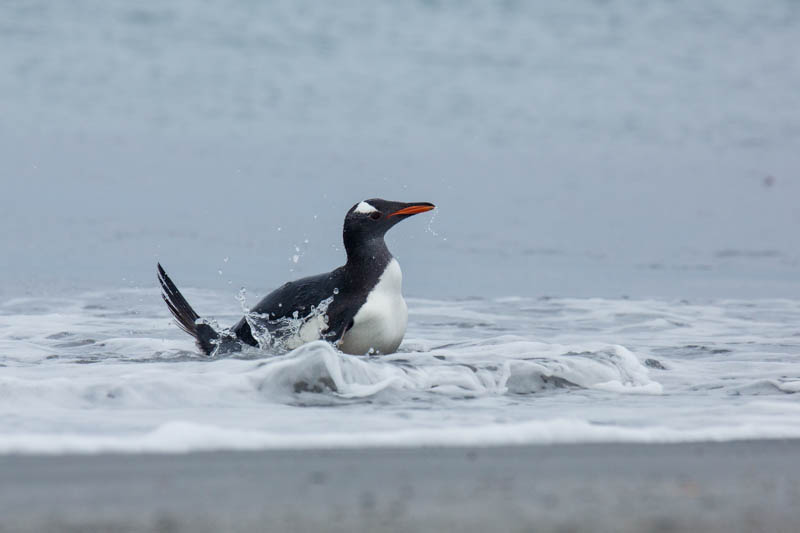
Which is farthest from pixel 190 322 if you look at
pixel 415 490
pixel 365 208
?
pixel 415 490

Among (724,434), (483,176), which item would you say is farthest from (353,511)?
(483,176)

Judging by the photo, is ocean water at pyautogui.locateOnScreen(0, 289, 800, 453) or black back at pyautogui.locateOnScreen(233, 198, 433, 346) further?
black back at pyautogui.locateOnScreen(233, 198, 433, 346)

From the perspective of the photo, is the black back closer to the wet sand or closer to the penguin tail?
the penguin tail

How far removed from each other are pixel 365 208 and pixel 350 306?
737mm

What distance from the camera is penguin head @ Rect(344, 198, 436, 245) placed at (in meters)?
7.02

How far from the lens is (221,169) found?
60.8 ft

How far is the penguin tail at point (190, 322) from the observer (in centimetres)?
689

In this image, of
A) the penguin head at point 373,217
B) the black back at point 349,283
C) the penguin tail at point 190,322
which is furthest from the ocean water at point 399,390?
the penguin head at point 373,217

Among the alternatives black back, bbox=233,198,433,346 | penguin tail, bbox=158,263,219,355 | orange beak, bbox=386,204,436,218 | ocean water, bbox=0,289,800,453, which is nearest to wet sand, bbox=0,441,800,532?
Result: ocean water, bbox=0,289,800,453

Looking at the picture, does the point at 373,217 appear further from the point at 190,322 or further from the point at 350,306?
the point at 190,322

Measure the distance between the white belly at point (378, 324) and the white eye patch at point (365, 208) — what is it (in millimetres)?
492

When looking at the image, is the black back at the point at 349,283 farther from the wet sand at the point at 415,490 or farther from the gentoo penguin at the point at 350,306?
the wet sand at the point at 415,490

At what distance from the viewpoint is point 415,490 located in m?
3.41

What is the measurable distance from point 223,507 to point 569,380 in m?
2.88
